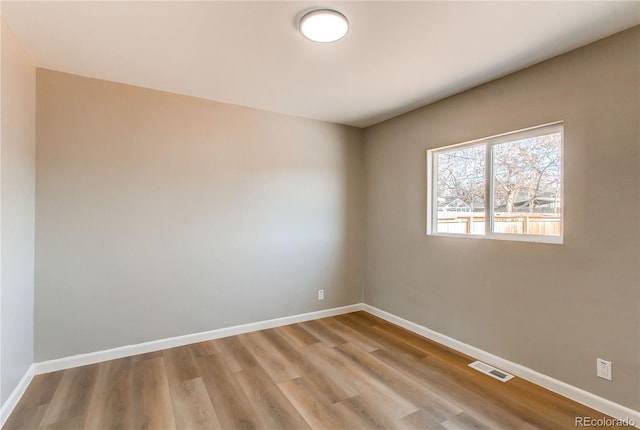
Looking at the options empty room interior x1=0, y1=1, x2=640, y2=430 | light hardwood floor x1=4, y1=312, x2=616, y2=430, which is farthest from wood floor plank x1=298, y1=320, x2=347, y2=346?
light hardwood floor x1=4, y1=312, x2=616, y2=430

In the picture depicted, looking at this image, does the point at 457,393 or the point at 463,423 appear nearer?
the point at 463,423

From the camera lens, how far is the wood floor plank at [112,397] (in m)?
1.91

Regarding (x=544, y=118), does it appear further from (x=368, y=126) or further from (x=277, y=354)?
(x=277, y=354)

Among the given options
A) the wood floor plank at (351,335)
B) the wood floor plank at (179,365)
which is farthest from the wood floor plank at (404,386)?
the wood floor plank at (179,365)

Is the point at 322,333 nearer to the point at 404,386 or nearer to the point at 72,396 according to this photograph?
the point at 404,386

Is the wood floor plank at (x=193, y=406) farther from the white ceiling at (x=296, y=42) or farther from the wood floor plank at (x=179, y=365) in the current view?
the white ceiling at (x=296, y=42)

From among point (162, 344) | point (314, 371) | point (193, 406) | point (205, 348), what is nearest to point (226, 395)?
point (193, 406)

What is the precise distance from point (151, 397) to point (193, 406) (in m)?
0.35

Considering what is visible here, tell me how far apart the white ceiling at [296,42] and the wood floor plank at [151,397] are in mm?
2480

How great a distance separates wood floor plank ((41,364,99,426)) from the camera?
1.96 metres

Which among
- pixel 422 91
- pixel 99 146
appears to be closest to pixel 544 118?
pixel 422 91

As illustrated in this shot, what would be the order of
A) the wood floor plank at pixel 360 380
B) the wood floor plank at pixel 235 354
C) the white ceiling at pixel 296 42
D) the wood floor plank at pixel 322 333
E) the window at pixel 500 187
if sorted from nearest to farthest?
the white ceiling at pixel 296 42 < the wood floor plank at pixel 360 380 < the window at pixel 500 187 < the wood floor plank at pixel 235 354 < the wood floor plank at pixel 322 333

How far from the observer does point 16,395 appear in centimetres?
208

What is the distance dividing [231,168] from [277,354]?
1.93 m
